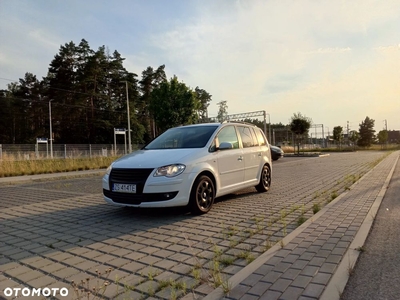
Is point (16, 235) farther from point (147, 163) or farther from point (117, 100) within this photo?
point (117, 100)

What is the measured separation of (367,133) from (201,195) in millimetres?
56580

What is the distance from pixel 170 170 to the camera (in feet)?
16.5

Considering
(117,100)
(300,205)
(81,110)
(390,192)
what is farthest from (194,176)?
(117,100)

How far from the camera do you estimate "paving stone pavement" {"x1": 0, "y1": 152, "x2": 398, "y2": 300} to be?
2.76 meters

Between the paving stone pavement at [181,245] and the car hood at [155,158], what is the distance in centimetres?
96

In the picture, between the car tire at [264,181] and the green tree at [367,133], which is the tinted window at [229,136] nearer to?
the car tire at [264,181]

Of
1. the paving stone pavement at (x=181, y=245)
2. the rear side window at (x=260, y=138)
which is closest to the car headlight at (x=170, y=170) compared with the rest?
the paving stone pavement at (x=181, y=245)

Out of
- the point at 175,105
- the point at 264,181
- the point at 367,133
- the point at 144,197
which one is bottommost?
the point at 264,181

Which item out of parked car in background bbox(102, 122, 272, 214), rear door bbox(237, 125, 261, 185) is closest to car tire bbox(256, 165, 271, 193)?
rear door bbox(237, 125, 261, 185)

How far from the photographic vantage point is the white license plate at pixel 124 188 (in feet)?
16.6

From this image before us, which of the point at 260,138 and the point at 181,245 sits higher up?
the point at 260,138

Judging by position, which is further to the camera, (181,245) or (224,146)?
(224,146)

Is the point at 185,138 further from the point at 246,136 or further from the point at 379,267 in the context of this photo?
the point at 379,267

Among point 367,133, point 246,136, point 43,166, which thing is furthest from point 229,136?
point 367,133
